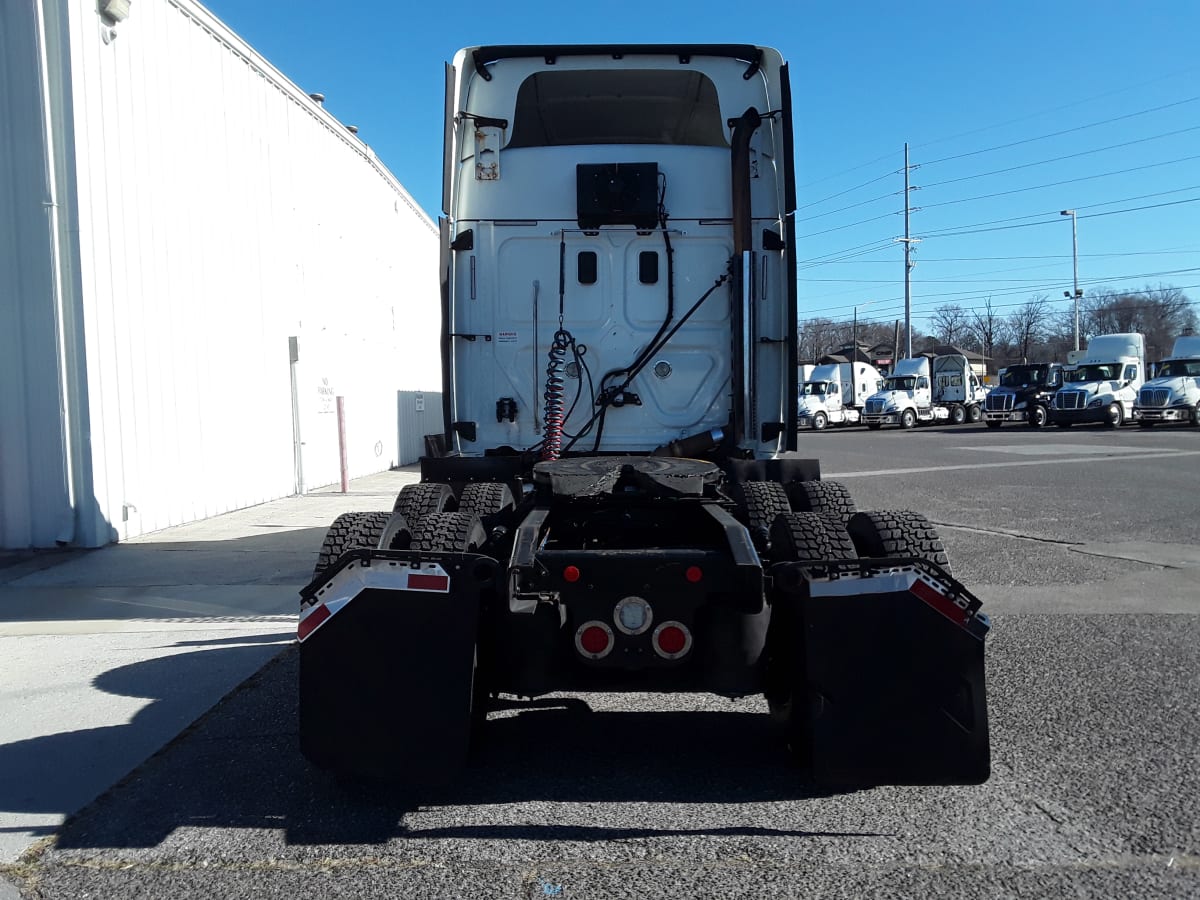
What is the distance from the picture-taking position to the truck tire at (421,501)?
482cm

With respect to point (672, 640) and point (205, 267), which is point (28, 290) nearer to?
point (205, 267)

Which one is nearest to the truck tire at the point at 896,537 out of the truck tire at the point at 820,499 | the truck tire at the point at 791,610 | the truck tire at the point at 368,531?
the truck tire at the point at 791,610

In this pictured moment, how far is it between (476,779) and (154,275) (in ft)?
27.9

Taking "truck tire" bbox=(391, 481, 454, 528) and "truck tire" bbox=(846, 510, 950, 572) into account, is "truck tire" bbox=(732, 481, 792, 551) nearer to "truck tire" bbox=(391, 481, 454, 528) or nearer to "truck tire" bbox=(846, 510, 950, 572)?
"truck tire" bbox=(846, 510, 950, 572)

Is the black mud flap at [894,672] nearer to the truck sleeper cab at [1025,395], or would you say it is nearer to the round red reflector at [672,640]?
the round red reflector at [672,640]

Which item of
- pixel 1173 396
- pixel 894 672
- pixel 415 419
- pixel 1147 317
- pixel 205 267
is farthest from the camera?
pixel 1147 317

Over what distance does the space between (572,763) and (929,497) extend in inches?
430

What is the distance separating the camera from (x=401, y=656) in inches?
132

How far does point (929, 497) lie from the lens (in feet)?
45.2

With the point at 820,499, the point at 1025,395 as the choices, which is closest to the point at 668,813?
the point at 820,499

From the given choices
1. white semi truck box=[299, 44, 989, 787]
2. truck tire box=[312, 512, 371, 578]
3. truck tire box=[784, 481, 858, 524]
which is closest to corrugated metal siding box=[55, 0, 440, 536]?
white semi truck box=[299, 44, 989, 787]

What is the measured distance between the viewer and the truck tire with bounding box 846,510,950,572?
147 inches

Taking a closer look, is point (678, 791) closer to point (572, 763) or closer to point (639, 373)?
point (572, 763)

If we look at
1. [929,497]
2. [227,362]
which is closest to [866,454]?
[929,497]
